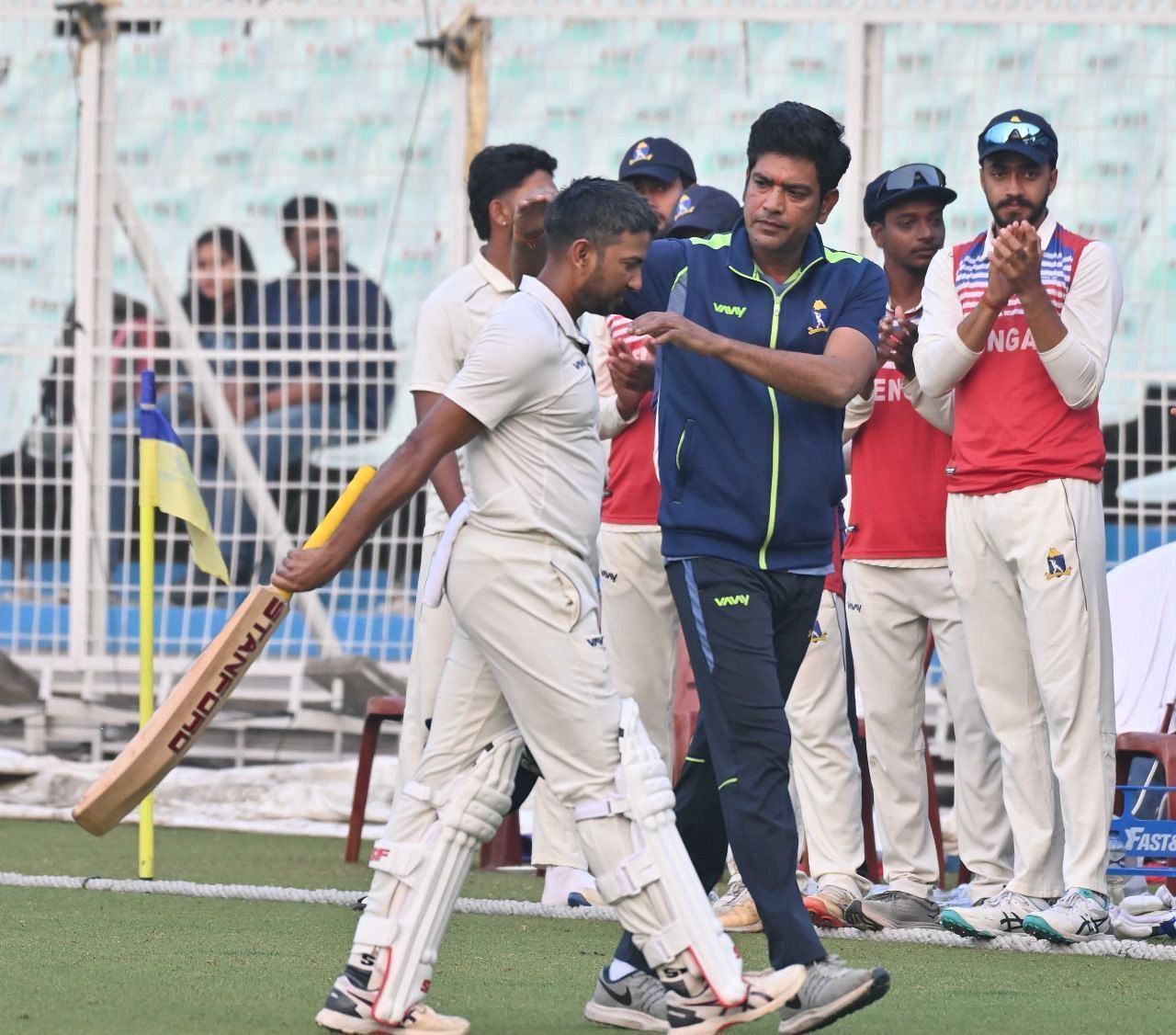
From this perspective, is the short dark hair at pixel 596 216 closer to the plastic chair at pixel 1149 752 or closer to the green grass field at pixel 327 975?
the green grass field at pixel 327 975

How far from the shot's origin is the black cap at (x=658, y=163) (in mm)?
6973

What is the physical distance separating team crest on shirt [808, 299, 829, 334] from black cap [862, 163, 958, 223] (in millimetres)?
1670

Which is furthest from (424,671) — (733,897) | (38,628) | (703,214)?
(38,628)

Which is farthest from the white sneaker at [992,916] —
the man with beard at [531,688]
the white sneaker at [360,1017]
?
the white sneaker at [360,1017]

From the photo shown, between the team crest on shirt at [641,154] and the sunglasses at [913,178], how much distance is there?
0.83 m

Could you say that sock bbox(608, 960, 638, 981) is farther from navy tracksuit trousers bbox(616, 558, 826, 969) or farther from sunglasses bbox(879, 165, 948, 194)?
sunglasses bbox(879, 165, 948, 194)

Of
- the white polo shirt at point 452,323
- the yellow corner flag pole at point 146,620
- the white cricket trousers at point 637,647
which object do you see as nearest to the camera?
the white polo shirt at point 452,323

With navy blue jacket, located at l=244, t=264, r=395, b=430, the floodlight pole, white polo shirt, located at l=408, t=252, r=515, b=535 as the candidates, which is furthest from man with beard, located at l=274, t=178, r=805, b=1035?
the floodlight pole

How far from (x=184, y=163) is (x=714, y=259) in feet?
17.8

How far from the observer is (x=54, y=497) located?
10008 millimetres

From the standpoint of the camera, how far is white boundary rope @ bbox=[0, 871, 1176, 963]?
5.59 meters

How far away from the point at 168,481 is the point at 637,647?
1499 mm

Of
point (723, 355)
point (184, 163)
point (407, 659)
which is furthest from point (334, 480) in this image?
point (723, 355)

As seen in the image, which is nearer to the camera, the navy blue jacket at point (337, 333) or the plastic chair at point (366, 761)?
the plastic chair at point (366, 761)
